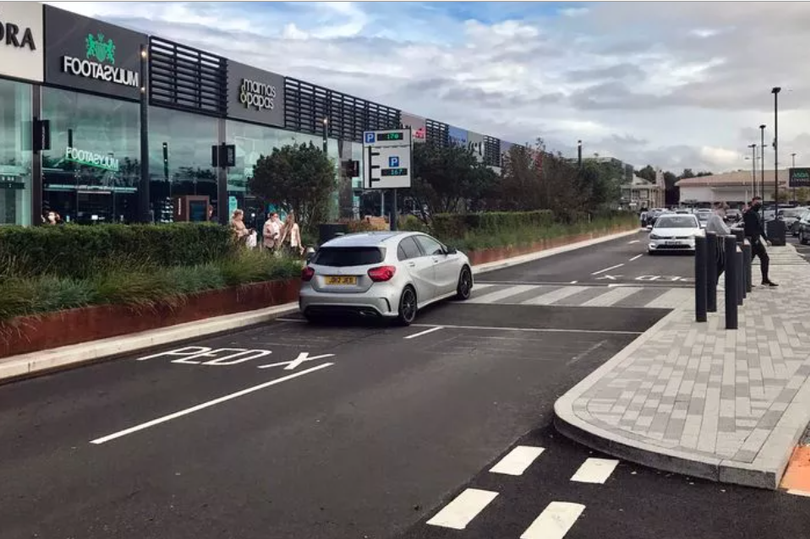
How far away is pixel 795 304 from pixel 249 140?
82.8 feet

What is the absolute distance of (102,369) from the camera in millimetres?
9555

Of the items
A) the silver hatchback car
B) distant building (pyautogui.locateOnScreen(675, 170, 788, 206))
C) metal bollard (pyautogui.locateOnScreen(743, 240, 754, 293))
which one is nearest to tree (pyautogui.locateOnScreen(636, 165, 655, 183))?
distant building (pyautogui.locateOnScreen(675, 170, 788, 206))

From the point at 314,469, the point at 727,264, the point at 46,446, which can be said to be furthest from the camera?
the point at 727,264

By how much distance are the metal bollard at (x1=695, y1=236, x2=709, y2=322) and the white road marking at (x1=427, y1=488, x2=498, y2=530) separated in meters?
7.70

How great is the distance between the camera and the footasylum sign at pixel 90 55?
2348 centimetres

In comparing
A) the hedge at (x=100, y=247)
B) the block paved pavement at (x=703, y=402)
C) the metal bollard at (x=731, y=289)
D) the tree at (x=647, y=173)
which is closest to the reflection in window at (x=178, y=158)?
the hedge at (x=100, y=247)

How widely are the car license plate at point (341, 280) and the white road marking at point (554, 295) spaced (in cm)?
415

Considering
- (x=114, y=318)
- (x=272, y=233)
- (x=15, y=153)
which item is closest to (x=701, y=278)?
(x=114, y=318)

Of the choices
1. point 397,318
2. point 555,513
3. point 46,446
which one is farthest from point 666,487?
point 397,318

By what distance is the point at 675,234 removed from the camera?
94.1ft

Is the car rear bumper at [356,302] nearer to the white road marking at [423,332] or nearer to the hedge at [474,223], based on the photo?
the white road marking at [423,332]

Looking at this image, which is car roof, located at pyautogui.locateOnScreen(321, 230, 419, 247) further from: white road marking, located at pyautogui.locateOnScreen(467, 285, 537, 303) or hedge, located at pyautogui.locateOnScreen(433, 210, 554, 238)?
hedge, located at pyautogui.locateOnScreen(433, 210, 554, 238)

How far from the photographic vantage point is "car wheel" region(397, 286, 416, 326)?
41.8 ft

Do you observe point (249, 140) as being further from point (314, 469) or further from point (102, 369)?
point (314, 469)
